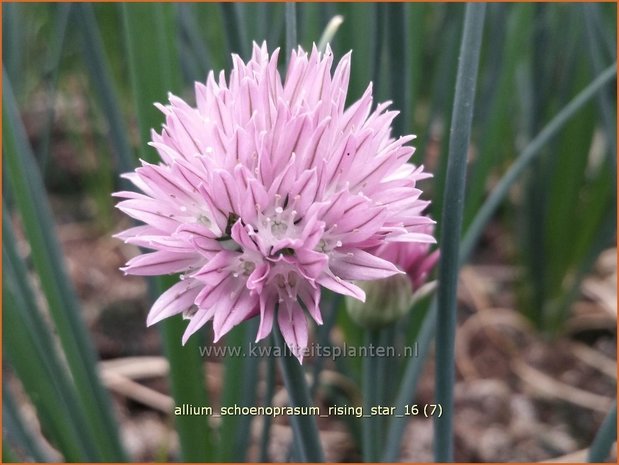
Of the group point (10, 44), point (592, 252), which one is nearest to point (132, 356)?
point (10, 44)

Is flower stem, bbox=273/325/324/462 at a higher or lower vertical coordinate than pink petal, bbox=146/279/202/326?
lower

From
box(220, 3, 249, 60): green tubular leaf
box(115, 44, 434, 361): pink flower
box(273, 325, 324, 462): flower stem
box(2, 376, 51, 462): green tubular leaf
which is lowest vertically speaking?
box(2, 376, 51, 462): green tubular leaf

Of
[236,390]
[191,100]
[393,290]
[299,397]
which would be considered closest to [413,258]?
[393,290]

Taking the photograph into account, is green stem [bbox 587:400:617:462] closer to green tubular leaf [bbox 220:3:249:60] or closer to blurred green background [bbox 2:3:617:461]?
blurred green background [bbox 2:3:617:461]

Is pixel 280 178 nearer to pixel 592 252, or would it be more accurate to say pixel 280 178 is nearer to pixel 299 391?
pixel 299 391

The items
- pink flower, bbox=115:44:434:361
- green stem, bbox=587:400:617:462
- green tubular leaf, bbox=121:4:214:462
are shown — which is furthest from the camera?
green tubular leaf, bbox=121:4:214:462

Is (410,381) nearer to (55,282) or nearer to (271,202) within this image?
(271,202)

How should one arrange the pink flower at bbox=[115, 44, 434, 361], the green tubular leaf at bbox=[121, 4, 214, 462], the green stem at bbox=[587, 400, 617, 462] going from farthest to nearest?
1. the green tubular leaf at bbox=[121, 4, 214, 462]
2. the green stem at bbox=[587, 400, 617, 462]
3. the pink flower at bbox=[115, 44, 434, 361]

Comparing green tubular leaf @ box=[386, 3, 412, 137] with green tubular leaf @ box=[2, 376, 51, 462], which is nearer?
green tubular leaf @ box=[386, 3, 412, 137]

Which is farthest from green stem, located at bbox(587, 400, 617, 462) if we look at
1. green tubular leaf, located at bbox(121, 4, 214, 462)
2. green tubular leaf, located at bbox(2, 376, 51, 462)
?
green tubular leaf, located at bbox(2, 376, 51, 462)
